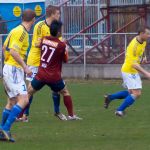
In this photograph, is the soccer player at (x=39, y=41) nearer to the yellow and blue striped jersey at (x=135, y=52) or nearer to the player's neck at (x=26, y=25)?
the yellow and blue striped jersey at (x=135, y=52)

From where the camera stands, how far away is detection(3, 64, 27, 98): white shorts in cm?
1320

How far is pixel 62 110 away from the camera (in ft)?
59.0

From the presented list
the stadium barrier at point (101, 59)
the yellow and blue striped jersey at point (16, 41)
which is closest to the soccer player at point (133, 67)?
the yellow and blue striped jersey at point (16, 41)

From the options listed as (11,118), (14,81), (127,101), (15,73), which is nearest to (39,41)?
(127,101)

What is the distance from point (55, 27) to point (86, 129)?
181cm

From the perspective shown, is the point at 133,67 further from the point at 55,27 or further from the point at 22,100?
the point at 22,100

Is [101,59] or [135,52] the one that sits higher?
[135,52]

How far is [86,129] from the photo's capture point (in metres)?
14.3

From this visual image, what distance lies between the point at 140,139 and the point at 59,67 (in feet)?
8.80

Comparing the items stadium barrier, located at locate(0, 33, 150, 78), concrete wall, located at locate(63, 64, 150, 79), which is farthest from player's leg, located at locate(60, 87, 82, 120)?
stadium barrier, located at locate(0, 33, 150, 78)

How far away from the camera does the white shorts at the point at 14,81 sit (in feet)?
43.3

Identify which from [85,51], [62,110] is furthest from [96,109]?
[85,51]

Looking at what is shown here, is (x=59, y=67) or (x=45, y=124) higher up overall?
(x=59, y=67)

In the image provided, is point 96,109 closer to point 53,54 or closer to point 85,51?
point 53,54
